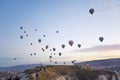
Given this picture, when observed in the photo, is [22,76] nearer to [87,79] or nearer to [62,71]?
[62,71]

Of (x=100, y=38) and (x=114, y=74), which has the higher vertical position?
(x=100, y=38)

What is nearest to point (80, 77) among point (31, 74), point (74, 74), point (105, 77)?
point (74, 74)

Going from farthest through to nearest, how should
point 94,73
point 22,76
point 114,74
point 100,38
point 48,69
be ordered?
point 114,74, point 94,73, point 48,69, point 22,76, point 100,38

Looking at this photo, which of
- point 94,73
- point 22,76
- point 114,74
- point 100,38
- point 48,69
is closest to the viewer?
point 100,38

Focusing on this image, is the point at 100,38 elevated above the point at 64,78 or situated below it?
above

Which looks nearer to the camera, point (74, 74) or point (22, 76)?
point (22, 76)

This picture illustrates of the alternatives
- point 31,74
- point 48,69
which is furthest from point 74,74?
point 31,74

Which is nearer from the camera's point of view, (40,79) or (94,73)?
(40,79)

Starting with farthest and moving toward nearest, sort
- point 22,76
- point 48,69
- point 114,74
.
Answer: point 114,74
point 48,69
point 22,76

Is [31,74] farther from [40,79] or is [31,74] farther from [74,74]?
[74,74]
